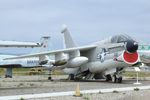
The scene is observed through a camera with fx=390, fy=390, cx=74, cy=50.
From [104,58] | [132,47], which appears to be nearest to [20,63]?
[104,58]

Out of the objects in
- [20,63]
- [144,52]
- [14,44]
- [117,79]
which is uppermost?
[20,63]

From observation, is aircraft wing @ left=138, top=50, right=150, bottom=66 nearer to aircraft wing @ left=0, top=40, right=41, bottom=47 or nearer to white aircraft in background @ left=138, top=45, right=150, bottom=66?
white aircraft in background @ left=138, top=45, right=150, bottom=66

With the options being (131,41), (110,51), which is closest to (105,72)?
(110,51)

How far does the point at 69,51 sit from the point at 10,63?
94.9 ft

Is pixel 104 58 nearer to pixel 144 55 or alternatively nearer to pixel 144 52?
pixel 144 52

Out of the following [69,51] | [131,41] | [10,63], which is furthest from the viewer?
[10,63]

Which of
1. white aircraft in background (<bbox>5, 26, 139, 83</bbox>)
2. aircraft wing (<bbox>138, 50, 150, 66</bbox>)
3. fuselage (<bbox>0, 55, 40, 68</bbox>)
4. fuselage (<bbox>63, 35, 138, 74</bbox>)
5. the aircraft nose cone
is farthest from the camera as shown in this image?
fuselage (<bbox>0, 55, 40, 68</bbox>)

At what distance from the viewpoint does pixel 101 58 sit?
2983cm

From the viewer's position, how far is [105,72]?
30.1 meters

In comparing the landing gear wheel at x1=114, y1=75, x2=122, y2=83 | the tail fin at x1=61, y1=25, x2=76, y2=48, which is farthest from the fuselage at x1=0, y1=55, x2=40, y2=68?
the landing gear wheel at x1=114, y1=75, x2=122, y2=83

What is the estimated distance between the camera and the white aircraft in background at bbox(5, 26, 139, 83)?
Answer: 2694 cm

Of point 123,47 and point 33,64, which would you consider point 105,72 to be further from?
point 33,64

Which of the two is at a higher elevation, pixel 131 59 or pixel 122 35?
pixel 122 35

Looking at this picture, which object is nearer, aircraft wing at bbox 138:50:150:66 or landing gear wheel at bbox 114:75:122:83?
landing gear wheel at bbox 114:75:122:83
